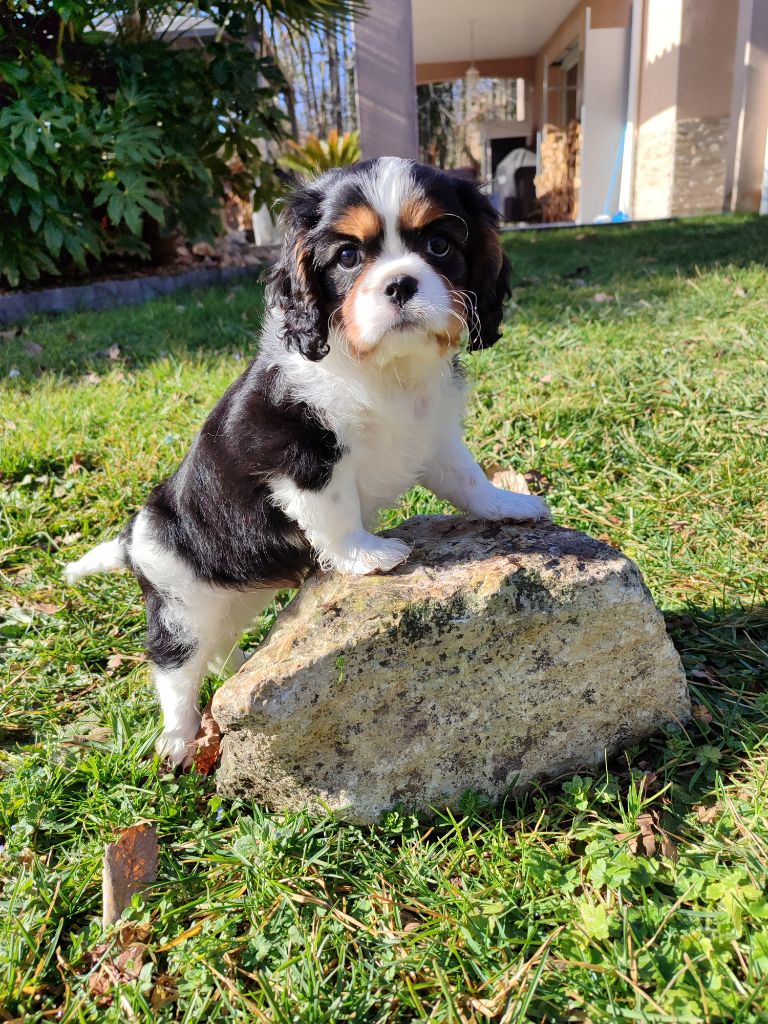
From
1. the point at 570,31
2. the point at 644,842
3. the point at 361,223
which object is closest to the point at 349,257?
the point at 361,223

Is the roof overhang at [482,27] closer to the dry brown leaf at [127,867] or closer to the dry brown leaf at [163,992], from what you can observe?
the dry brown leaf at [127,867]

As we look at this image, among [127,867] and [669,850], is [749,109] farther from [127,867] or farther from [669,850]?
[127,867]

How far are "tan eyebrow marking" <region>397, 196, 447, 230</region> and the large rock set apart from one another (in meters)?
0.94

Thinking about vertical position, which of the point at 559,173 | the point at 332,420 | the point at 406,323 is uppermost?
the point at 559,173

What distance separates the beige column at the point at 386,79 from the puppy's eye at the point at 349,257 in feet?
32.1

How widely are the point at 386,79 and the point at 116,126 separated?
5.16 metres

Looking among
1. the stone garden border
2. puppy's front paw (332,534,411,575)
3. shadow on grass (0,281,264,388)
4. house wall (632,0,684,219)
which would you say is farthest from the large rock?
house wall (632,0,684,219)

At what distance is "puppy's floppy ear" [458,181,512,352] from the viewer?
7.48ft

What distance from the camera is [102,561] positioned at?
2.83 m

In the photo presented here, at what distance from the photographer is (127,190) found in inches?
289

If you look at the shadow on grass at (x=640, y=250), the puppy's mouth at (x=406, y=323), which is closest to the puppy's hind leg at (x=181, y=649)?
the puppy's mouth at (x=406, y=323)

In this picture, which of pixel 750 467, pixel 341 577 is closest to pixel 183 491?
pixel 341 577

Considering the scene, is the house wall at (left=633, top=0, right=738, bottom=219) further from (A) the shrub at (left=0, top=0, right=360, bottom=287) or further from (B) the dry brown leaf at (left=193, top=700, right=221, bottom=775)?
(B) the dry brown leaf at (left=193, top=700, right=221, bottom=775)

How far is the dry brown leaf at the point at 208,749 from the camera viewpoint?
247 cm
